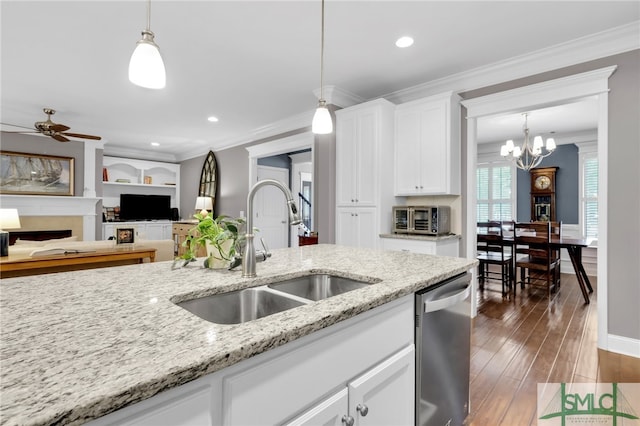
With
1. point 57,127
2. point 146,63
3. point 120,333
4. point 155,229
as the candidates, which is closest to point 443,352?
point 120,333

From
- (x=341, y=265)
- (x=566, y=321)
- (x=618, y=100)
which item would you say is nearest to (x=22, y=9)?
(x=341, y=265)

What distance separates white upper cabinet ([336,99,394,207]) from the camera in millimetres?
3490

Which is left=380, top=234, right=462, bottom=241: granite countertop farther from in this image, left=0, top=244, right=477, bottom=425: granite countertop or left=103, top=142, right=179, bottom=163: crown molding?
left=103, top=142, right=179, bottom=163: crown molding

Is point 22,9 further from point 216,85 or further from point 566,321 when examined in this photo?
point 566,321

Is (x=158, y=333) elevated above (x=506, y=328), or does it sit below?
above

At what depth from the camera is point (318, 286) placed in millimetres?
1528

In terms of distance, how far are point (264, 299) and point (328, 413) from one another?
0.53m

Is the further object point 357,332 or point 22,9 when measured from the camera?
point 22,9

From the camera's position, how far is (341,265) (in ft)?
5.17

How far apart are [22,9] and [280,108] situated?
2.66 meters

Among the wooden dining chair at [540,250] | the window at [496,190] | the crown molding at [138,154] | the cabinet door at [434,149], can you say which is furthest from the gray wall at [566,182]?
the crown molding at [138,154]

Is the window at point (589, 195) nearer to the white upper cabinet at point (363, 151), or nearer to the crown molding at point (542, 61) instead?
the crown molding at point (542, 61)

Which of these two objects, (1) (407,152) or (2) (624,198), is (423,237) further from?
(2) (624,198)

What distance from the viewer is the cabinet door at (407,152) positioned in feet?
11.3
